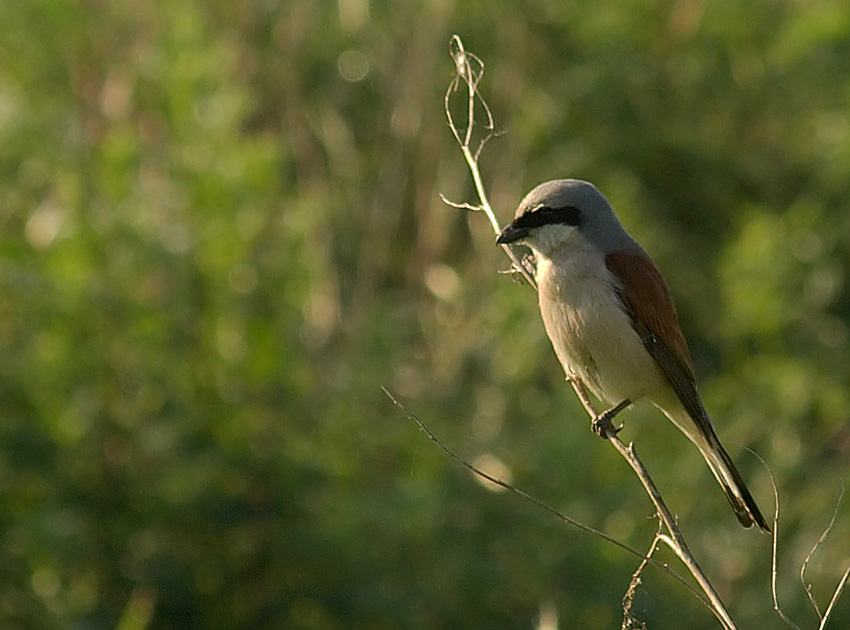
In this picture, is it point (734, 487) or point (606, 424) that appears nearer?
point (734, 487)

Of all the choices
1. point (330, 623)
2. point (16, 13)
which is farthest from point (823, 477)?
point (16, 13)

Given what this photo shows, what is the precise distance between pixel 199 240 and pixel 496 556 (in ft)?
4.30

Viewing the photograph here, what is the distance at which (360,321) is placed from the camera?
5.49 meters

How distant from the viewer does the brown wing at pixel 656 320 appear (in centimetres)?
328

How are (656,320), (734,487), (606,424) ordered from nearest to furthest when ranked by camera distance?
1. (734,487)
2. (606,424)
3. (656,320)

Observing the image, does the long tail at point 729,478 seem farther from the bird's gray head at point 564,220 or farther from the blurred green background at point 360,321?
the blurred green background at point 360,321

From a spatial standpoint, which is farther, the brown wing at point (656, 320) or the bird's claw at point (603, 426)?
the brown wing at point (656, 320)

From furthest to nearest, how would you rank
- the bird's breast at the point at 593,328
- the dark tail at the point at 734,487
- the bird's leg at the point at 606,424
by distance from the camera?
the bird's breast at the point at 593,328, the bird's leg at the point at 606,424, the dark tail at the point at 734,487

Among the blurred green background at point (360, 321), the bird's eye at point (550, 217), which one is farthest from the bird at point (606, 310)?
the blurred green background at point (360, 321)

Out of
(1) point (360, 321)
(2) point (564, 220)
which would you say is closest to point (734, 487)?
(2) point (564, 220)

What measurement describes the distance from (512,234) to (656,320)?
468 mm

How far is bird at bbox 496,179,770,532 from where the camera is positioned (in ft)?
10.4

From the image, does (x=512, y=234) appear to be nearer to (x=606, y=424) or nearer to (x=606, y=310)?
(x=606, y=310)

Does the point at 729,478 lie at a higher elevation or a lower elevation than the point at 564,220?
lower
